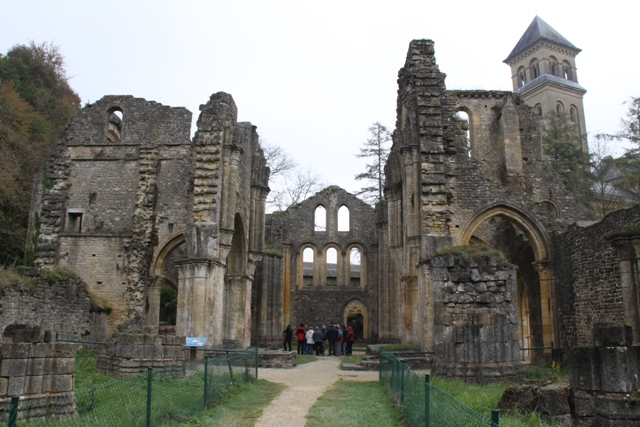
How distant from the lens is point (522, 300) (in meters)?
24.3

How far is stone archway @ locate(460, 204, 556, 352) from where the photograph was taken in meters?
18.6

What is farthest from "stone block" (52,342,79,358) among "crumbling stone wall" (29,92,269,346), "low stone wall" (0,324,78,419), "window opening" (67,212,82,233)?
"window opening" (67,212,82,233)

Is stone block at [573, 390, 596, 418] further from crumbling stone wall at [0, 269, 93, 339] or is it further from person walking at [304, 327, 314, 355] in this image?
person walking at [304, 327, 314, 355]

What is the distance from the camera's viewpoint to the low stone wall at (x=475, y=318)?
33.3 ft

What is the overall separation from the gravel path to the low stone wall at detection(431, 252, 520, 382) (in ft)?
8.33

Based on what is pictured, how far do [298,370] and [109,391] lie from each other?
9.46m

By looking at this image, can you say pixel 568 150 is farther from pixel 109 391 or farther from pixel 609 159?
pixel 109 391

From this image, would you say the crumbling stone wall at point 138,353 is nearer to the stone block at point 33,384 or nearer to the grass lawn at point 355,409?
the grass lawn at point 355,409

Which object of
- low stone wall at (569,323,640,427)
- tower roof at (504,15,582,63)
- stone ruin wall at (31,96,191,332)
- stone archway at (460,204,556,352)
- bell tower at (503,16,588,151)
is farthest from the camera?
tower roof at (504,15,582,63)

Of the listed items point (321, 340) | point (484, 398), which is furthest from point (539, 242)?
point (484, 398)

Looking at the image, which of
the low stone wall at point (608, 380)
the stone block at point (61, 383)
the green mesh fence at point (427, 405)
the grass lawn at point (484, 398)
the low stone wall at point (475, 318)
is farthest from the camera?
the low stone wall at point (475, 318)

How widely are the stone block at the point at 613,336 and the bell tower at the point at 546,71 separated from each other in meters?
60.7

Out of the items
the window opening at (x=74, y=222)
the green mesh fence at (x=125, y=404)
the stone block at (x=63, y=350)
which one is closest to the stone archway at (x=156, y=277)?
the window opening at (x=74, y=222)

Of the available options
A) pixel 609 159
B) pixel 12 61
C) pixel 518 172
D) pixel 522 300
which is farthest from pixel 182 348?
pixel 12 61
